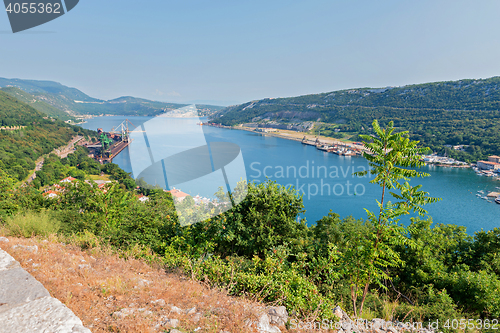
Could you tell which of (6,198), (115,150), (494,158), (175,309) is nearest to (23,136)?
(115,150)

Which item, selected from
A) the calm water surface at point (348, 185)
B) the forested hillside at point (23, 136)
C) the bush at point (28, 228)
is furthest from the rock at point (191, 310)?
the forested hillside at point (23, 136)

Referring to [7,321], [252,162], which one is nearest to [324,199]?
[252,162]

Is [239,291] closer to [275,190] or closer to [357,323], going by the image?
[357,323]

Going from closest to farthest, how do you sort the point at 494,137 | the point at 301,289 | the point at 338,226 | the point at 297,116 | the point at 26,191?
the point at 301,289
the point at 338,226
the point at 26,191
the point at 494,137
the point at 297,116

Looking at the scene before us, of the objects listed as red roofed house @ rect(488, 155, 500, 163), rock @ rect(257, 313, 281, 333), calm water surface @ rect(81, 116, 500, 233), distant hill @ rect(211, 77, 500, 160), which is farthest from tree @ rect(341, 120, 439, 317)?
distant hill @ rect(211, 77, 500, 160)

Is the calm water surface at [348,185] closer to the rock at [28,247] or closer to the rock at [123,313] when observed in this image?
the rock at [28,247]

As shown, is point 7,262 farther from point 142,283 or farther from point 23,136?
point 23,136
